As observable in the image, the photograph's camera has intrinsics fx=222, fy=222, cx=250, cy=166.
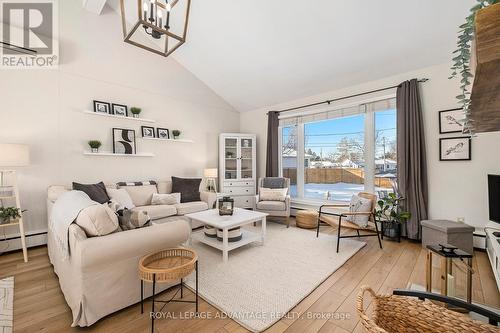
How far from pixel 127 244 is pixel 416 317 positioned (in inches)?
70.3

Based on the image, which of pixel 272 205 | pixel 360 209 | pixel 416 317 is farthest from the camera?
pixel 272 205

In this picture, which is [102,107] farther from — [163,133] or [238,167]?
[238,167]

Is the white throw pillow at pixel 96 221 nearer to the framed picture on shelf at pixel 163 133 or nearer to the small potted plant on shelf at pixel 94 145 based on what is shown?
the small potted plant on shelf at pixel 94 145

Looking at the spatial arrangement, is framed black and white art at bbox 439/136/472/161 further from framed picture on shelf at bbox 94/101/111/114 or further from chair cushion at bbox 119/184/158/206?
framed picture on shelf at bbox 94/101/111/114

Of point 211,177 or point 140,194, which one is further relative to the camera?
point 211,177

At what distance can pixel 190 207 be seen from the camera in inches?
148

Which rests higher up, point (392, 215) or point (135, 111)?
point (135, 111)

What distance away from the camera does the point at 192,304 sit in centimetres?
188

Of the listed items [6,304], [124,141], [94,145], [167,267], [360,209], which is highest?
[124,141]

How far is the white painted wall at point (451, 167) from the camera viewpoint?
9.26ft

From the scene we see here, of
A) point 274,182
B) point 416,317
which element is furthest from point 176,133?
point 416,317

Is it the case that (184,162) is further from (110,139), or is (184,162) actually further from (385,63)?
(385,63)

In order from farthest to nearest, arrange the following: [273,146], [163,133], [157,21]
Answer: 1. [273,146]
2. [163,133]
3. [157,21]

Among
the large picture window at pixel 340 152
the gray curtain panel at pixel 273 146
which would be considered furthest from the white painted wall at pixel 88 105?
the large picture window at pixel 340 152
